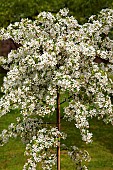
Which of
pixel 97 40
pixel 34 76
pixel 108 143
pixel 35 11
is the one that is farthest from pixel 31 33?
pixel 35 11

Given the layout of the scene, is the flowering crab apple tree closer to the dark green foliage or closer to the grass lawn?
the grass lawn

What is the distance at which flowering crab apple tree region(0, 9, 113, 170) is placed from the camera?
309 inches

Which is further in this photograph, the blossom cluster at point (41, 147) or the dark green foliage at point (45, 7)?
the dark green foliage at point (45, 7)

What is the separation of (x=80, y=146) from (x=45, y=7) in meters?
10.4

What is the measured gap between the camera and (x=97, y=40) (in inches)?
362

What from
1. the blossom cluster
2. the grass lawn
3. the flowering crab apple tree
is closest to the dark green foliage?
the grass lawn

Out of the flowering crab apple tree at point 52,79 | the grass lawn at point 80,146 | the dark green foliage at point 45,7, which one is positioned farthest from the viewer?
the dark green foliage at point 45,7

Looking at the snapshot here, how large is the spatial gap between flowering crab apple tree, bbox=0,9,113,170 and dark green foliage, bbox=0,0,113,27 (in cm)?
1211

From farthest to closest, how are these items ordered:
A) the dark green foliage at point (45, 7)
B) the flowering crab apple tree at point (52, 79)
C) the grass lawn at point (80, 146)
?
the dark green foliage at point (45, 7), the grass lawn at point (80, 146), the flowering crab apple tree at point (52, 79)

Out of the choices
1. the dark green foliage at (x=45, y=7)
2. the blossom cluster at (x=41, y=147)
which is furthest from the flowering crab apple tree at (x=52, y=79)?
the dark green foliage at (x=45, y=7)

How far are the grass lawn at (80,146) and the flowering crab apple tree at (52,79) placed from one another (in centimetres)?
499

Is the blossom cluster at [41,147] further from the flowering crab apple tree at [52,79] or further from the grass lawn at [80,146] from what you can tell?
the grass lawn at [80,146]

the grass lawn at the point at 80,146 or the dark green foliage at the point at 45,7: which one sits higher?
the dark green foliage at the point at 45,7

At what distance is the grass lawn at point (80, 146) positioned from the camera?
44.9 feet
